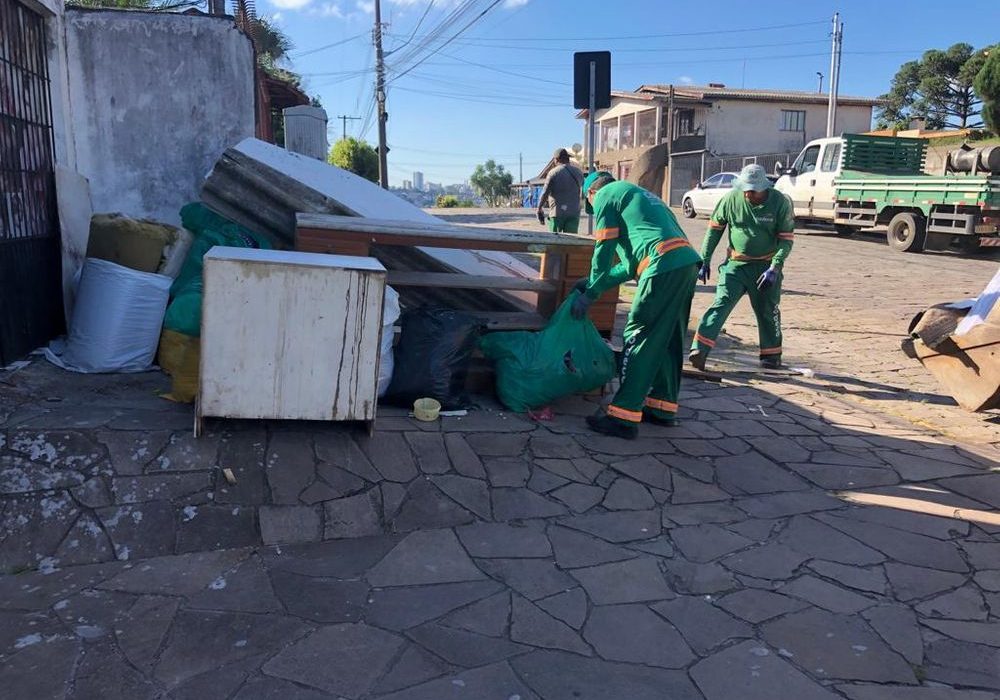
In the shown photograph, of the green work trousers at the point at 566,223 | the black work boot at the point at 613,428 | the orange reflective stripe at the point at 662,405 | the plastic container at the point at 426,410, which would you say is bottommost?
the black work boot at the point at 613,428

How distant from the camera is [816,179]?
18453 millimetres

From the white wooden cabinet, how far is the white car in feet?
66.8

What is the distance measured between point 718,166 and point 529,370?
3066 centimetres

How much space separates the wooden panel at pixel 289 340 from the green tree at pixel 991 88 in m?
29.1

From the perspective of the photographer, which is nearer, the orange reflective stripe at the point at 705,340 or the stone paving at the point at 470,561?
the stone paving at the point at 470,561

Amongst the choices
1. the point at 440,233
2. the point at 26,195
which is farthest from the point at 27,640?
the point at 26,195

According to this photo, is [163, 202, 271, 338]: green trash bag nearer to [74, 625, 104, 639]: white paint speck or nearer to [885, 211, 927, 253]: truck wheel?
[74, 625, 104, 639]: white paint speck

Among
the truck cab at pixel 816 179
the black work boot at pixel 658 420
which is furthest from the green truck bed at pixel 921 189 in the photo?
the black work boot at pixel 658 420

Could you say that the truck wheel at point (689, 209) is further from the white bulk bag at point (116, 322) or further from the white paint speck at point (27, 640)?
the white paint speck at point (27, 640)

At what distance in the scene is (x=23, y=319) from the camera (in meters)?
4.57

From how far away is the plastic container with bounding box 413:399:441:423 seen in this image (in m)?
4.17

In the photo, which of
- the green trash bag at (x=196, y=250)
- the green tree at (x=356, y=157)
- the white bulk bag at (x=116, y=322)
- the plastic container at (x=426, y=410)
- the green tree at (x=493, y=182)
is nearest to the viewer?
the plastic container at (x=426, y=410)

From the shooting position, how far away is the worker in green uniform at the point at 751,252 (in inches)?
238

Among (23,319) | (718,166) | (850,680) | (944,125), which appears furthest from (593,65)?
(944,125)
